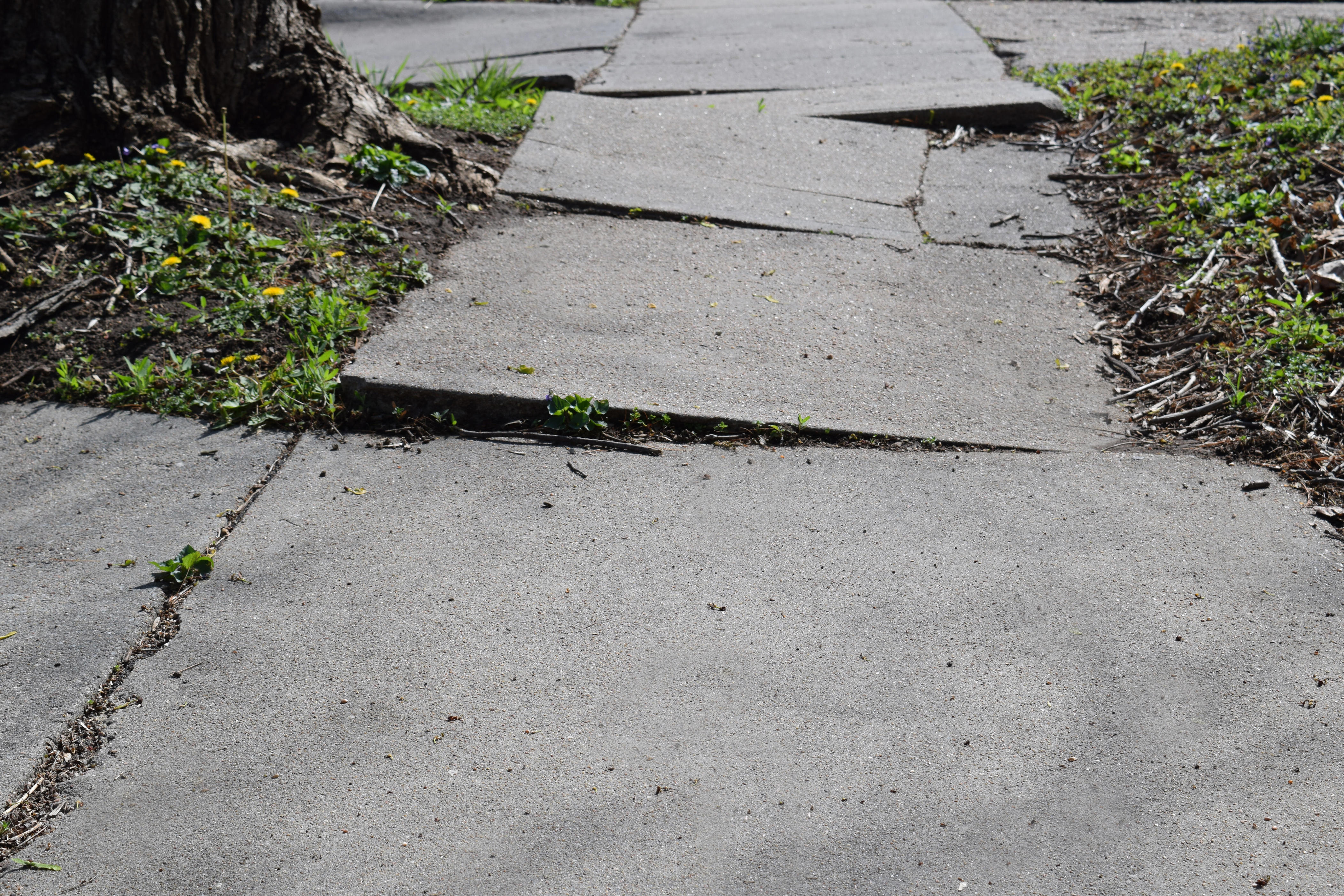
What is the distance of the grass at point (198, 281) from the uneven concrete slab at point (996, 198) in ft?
7.91

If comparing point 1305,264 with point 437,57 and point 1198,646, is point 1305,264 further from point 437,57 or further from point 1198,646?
point 437,57

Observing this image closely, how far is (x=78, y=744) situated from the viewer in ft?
7.02

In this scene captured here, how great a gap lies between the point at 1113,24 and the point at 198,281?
669 cm

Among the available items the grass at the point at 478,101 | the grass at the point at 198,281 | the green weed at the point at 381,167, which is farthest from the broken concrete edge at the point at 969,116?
the grass at the point at 198,281

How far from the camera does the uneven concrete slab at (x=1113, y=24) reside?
6.59 meters

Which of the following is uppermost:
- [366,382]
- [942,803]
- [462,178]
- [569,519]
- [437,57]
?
[437,57]

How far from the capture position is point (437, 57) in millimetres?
6551

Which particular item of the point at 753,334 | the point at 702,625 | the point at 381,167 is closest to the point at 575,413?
the point at 753,334

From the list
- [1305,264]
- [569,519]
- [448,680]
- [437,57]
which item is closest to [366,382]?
[569,519]

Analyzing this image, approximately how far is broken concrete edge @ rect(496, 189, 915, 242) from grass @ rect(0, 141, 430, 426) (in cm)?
75

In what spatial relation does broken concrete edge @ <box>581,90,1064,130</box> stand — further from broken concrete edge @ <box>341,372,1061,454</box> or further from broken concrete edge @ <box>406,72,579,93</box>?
broken concrete edge @ <box>341,372,1061,454</box>

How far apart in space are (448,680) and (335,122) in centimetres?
312

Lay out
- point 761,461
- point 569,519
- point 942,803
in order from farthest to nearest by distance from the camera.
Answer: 1. point 761,461
2. point 569,519
3. point 942,803

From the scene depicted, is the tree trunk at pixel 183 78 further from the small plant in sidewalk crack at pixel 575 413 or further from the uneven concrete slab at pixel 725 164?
the small plant in sidewalk crack at pixel 575 413
